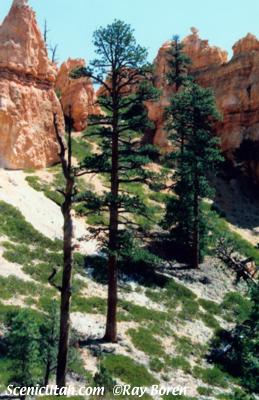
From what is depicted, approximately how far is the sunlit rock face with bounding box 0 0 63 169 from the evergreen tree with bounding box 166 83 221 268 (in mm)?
11800

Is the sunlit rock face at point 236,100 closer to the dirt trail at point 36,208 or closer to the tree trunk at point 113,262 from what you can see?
the dirt trail at point 36,208

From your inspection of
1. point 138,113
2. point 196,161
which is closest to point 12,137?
point 196,161

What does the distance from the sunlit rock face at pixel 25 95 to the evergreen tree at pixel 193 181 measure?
465 inches

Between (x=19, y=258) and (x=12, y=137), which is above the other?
(x=12, y=137)

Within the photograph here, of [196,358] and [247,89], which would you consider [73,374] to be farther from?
[247,89]

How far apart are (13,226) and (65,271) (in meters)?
18.7

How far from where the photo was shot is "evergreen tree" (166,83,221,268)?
35969 mm

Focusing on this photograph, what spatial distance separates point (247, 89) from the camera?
56688 millimetres

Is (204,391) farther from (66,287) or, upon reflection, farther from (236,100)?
(236,100)

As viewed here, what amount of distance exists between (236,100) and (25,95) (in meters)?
25.2

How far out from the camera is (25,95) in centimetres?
4309

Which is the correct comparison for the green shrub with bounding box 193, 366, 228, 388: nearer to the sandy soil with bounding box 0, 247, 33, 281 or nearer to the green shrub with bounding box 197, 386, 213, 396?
the green shrub with bounding box 197, 386, 213, 396

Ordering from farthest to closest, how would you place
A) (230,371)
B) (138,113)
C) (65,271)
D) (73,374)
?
(138,113) < (230,371) < (73,374) < (65,271)

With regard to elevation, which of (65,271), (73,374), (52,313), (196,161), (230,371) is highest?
(196,161)
